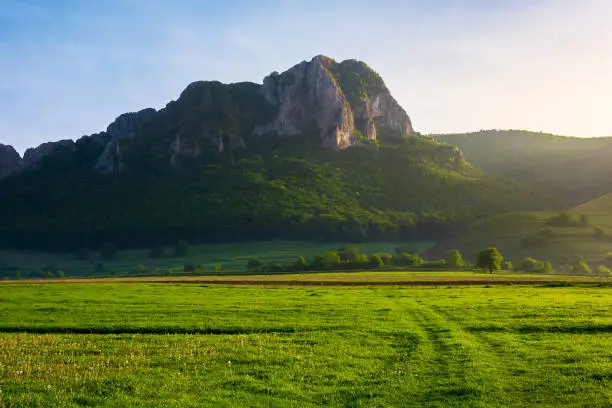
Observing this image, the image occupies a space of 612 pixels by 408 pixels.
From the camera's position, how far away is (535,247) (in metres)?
166

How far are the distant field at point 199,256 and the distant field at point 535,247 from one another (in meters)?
18.7

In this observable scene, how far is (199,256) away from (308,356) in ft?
535

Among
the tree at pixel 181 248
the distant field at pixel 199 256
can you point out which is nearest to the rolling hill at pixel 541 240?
the distant field at pixel 199 256

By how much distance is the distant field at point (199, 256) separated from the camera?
168m

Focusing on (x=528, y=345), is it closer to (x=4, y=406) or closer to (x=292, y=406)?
(x=292, y=406)

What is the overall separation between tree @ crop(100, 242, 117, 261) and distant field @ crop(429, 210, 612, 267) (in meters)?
118

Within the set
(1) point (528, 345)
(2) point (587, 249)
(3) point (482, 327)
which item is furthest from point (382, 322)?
(2) point (587, 249)

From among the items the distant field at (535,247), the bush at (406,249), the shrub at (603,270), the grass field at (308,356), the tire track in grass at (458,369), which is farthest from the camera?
the bush at (406,249)

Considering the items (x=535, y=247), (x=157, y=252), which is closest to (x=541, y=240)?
(x=535, y=247)

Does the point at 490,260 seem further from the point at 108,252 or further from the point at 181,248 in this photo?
the point at 108,252

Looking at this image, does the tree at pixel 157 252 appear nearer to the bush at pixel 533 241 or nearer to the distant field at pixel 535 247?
Result: the distant field at pixel 535 247

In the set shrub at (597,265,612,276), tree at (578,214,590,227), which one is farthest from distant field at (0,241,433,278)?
shrub at (597,265,612,276)

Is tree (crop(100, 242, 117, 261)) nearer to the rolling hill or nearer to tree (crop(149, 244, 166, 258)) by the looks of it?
tree (crop(149, 244, 166, 258))

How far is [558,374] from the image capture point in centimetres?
2189
